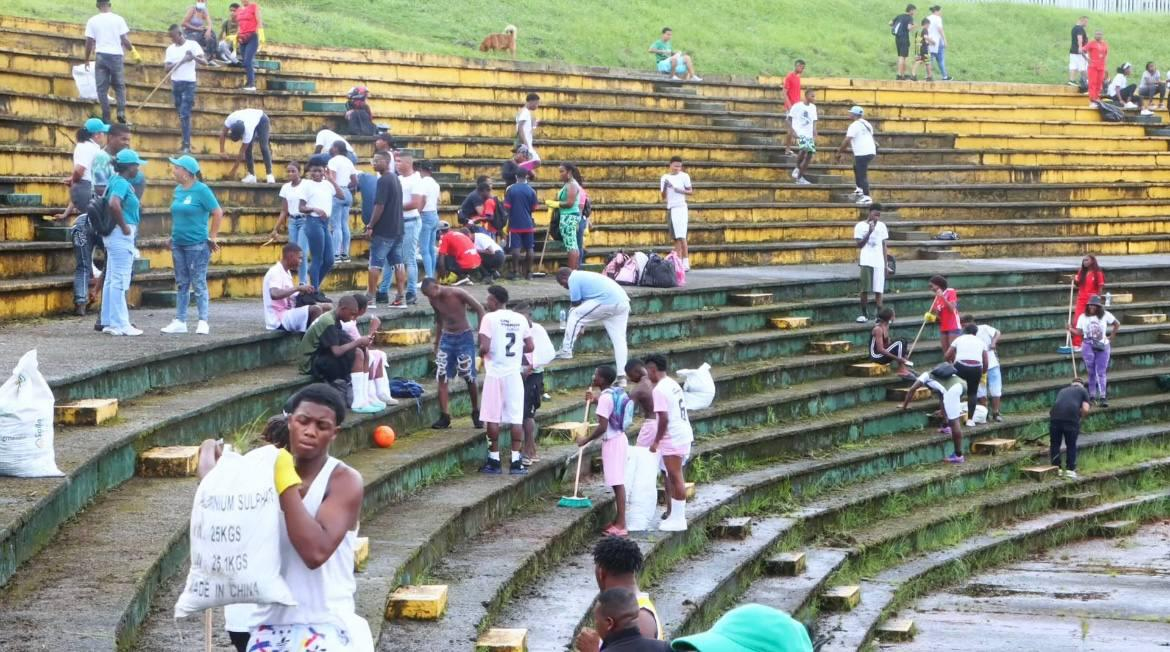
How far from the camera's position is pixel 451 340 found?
42.1 ft

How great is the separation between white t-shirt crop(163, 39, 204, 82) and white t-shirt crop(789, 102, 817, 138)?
883 cm

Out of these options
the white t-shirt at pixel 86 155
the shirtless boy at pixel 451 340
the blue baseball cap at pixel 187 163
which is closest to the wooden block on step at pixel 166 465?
the shirtless boy at pixel 451 340

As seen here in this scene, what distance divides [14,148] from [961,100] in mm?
17981

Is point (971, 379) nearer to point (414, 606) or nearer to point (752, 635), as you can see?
point (414, 606)

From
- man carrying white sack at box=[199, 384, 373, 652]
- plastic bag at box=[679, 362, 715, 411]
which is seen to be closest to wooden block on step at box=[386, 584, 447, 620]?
man carrying white sack at box=[199, 384, 373, 652]

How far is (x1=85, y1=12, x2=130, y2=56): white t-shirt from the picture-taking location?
17578 millimetres

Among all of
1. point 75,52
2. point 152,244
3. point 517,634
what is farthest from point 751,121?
point 517,634

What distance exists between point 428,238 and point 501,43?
12225mm

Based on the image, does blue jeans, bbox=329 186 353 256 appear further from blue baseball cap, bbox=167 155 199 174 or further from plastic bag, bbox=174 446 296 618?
plastic bag, bbox=174 446 296 618

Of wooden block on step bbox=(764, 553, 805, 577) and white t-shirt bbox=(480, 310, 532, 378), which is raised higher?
white t-shirt bbox=(480, 310, 532, 378)

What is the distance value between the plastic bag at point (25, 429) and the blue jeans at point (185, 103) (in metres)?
10.0

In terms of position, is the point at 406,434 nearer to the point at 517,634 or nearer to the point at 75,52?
the point at 517,634

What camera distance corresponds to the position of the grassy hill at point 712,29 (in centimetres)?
2691

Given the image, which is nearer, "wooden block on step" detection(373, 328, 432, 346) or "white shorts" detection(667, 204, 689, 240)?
"wooden block on step" detection(373, 328, 432, 346)
